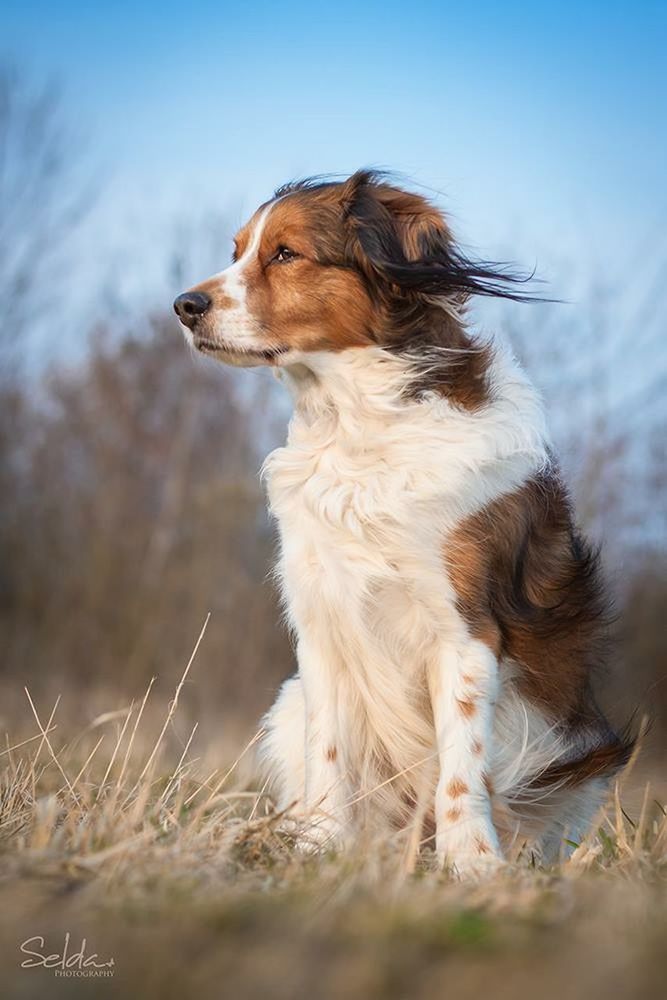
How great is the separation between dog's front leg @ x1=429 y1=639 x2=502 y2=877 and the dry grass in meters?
0.37

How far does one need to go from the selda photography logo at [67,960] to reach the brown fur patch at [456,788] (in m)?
2.05

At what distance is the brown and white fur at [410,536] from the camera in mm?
4379

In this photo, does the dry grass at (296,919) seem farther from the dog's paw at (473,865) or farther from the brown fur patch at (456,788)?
the brown fur patch at (456,788)

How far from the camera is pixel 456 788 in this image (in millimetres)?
4191

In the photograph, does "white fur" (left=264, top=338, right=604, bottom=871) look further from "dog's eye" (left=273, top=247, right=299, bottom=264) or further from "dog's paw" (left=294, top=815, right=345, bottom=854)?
"dog's eye" (left=273, top=247, right=299, bottom=264)

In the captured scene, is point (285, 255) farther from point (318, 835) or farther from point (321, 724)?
point (318, 835)

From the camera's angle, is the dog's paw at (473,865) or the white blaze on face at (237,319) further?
the white blaze on face at (237,319)

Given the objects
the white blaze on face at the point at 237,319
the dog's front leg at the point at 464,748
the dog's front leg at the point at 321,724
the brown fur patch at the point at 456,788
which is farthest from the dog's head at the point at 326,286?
the brown fur patch at the point at 456,788

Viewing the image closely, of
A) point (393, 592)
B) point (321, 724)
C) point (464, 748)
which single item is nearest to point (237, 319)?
point (393, 592)

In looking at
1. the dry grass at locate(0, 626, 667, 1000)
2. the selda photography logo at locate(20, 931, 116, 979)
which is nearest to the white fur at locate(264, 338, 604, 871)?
the dry grass at locate(0, 626, 667, 1000)

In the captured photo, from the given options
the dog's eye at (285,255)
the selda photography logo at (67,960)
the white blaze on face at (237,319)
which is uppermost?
the dog's eye at (285,255)

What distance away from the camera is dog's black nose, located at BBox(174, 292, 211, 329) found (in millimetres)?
4816

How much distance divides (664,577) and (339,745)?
13805mm

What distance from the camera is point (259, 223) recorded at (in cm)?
501
